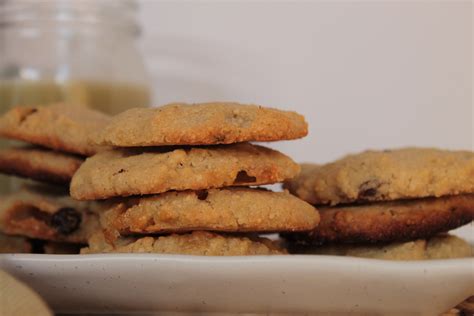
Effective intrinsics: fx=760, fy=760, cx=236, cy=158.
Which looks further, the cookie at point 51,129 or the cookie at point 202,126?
the cookie at point 51,129

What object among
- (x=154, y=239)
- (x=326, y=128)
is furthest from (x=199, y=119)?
(x=326, y=128)

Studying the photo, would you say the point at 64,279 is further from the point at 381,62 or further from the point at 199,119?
the point at 381,62

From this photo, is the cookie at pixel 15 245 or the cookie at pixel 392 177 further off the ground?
the cookie at pixel 392 177

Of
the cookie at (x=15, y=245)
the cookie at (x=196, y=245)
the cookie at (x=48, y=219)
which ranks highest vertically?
the cookie at (x=196, y=245)

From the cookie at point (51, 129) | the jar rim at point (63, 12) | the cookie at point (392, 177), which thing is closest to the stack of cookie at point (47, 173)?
the cookie at point (51, 129)

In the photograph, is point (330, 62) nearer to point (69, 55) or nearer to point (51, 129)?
point (69, 55)

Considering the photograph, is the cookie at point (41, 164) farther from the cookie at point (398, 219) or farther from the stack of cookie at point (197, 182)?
the cookie at point (398, 219)

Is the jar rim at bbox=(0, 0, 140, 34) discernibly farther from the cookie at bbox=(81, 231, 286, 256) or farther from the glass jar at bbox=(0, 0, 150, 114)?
the cookie at bbox=(81, 231, 286, 256)
